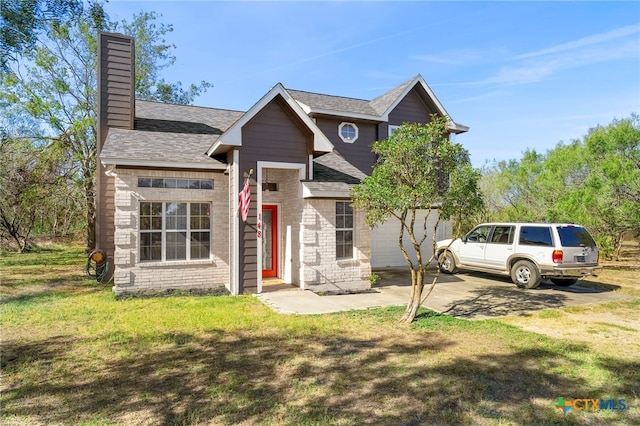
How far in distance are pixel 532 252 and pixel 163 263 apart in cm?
1116

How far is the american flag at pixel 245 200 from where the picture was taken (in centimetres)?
1014

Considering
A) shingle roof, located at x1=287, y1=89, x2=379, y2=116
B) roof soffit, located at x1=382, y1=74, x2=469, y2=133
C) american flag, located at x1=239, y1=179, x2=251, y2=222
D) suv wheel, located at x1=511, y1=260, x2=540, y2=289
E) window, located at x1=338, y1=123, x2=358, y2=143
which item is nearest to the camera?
american flag, located at x1=239, y1=179, x2=251, y2=222

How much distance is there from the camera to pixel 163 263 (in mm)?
11031

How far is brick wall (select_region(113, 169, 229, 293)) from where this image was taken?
34.6 ft

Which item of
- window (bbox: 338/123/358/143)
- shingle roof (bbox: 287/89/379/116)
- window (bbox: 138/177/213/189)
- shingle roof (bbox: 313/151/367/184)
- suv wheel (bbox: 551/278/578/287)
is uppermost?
shingle roof (bbox: 287/89/379/116)

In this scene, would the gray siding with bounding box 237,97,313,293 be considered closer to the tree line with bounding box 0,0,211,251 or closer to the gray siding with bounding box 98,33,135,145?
the gray siding with bounding box 98,33,135,145

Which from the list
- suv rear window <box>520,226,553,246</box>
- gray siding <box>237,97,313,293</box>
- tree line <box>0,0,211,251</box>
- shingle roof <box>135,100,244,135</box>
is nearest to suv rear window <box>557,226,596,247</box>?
suv rear window <box>520,226,553,246</box>

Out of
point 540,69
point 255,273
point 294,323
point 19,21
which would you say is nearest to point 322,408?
point 294,323

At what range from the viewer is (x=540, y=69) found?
13.6 m

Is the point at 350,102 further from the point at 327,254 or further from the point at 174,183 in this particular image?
the point at 174,183

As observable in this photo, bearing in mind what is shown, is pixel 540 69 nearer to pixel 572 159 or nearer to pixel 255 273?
pixel 572 159

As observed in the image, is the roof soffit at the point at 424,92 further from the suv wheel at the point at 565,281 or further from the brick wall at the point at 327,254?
the suv wheel at the point at 565,281

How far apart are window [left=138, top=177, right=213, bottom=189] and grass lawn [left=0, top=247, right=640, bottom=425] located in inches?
143

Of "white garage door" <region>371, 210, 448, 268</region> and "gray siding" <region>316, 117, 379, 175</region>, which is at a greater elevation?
"gray siding" <region>316, 117, 379, 175</region>
